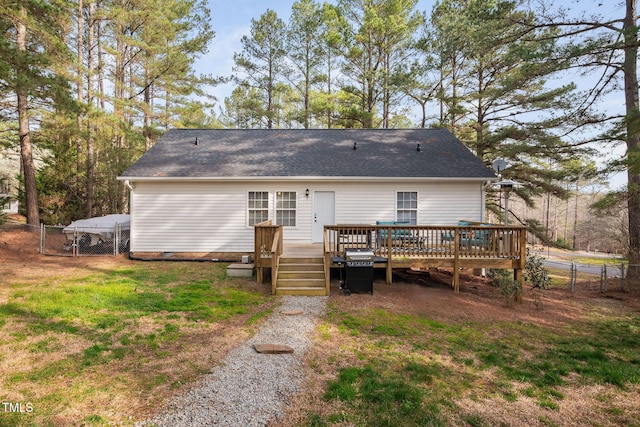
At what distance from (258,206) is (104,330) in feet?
21.9

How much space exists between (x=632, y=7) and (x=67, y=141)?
22.9 m

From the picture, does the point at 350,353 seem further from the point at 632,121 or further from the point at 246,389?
the point at 632,121

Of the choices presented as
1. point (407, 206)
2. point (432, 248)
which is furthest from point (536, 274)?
point (407, 206)

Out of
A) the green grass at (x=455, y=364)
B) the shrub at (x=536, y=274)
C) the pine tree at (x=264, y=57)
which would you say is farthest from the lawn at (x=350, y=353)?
the pine tree at (x=264, y=57)

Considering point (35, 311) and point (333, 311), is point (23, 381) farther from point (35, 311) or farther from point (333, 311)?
point (333, 311)

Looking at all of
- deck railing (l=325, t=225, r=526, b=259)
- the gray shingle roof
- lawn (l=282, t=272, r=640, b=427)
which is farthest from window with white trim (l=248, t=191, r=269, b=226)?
lawn (l=282, t=272, r=640, b=427)

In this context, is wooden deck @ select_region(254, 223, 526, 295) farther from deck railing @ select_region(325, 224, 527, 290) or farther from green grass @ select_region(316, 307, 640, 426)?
green grass @ select_region(316, 307, 640, 426)

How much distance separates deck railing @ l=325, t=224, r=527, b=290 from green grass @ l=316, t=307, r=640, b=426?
6.44ft

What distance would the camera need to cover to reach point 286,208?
11.1m

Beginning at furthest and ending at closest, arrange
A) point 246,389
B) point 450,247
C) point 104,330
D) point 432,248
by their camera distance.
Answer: point 432,248, point 450,247, point 104,330, point 246,389

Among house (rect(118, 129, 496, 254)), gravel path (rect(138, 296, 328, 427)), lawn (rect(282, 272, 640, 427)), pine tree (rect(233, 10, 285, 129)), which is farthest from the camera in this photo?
pine tree (rect(233, 10, 285, 129))

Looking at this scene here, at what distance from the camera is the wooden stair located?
281 inches

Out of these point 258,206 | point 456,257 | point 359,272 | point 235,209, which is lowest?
point 359,272

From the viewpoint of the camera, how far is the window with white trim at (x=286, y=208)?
36.3 ft
